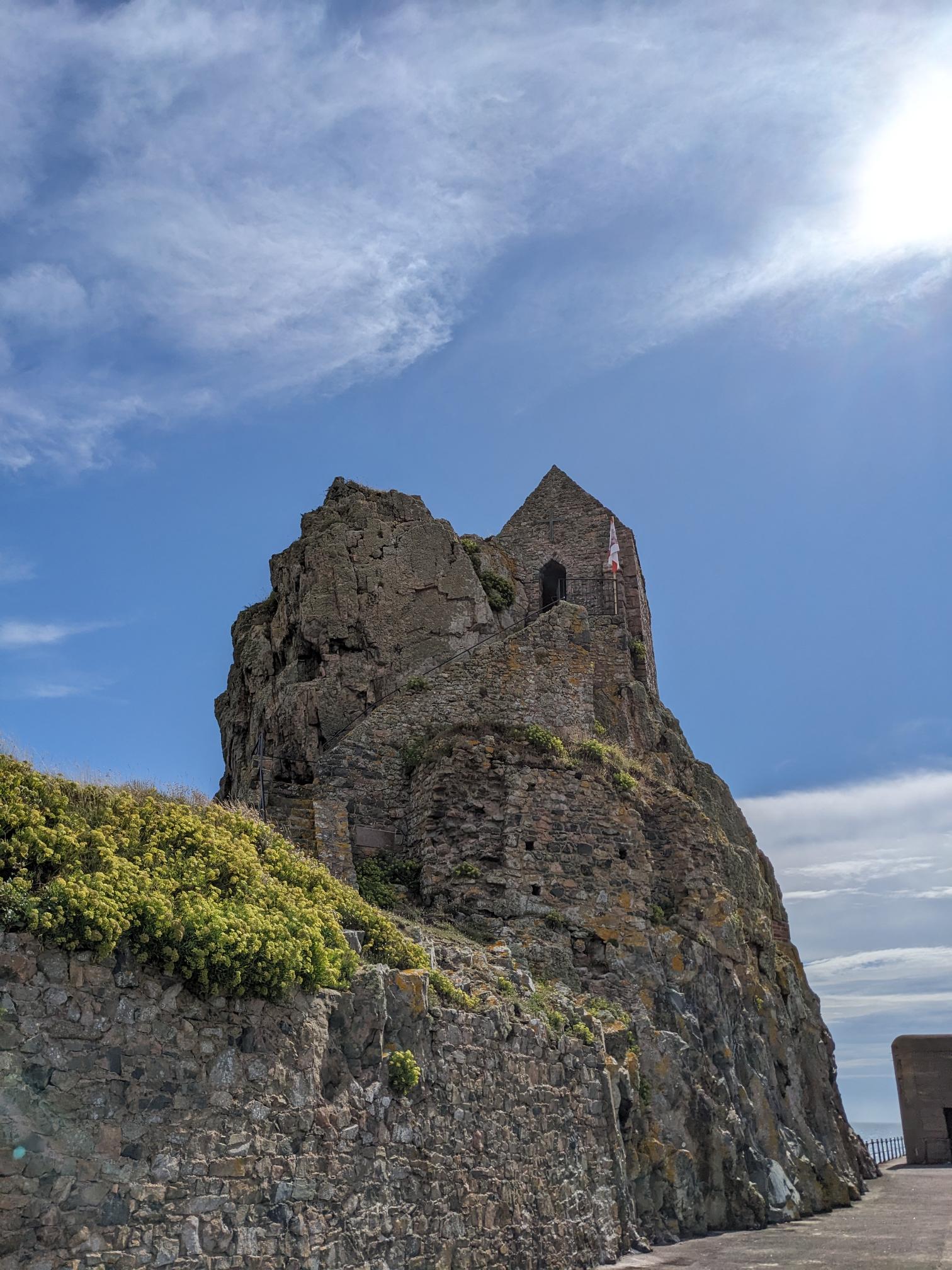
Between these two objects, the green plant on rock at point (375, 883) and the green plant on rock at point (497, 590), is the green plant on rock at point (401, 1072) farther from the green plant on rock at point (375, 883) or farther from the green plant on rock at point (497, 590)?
the green plant on rock at point (497, 590)

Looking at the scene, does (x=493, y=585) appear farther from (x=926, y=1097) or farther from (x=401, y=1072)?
(x=926, y=1097)

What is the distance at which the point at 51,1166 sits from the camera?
8.16 meters

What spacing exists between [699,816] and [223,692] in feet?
45.5

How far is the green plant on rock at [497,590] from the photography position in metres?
28.6

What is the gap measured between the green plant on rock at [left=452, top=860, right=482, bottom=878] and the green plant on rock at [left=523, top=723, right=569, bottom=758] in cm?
278

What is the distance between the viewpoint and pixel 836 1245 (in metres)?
15.6

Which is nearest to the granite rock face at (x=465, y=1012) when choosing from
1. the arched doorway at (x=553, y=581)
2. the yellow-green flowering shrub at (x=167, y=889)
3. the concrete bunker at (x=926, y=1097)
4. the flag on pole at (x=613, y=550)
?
the arched doorway at (x=553, y=581)

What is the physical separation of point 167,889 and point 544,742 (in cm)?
1066

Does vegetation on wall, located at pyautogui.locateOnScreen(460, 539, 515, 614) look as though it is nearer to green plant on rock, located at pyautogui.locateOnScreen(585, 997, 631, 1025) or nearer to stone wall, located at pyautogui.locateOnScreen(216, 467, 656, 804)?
stone wall, located at pyautogui.locateOnScreen(216, 467, 656, 804)

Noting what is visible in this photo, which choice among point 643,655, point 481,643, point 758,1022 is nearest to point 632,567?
point 643,655

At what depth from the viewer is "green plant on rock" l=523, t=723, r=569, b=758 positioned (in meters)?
19.5

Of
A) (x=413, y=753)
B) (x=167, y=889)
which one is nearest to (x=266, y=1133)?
(x=167, y=889)

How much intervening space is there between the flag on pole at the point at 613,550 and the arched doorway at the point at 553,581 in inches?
66.2

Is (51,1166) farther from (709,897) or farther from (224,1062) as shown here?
(709,897)
